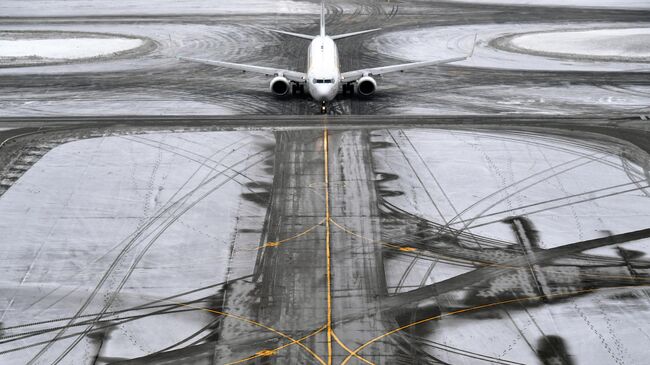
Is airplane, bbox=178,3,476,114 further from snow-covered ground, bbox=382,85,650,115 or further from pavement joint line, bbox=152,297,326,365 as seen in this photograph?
pavement joint line, bbox=152,297,326,365

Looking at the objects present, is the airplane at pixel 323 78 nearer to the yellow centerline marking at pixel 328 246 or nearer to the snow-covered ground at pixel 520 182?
the yellow centerline marking at pixel 328 246

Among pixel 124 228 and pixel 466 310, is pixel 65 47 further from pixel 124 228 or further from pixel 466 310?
pixel 466 310

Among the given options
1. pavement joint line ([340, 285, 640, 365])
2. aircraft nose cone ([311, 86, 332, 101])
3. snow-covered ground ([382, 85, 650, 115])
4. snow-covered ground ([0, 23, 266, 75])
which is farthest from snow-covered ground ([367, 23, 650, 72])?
pavement joint line ([340, 285, 640, 365])

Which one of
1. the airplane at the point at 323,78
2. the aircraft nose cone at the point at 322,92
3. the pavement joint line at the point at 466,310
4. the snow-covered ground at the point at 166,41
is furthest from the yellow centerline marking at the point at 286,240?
the snow-covered ground at the point at 166,41

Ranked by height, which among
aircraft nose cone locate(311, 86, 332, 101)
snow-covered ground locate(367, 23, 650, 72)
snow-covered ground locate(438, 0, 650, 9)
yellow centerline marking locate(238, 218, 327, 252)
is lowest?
yellow centerline marking locate(238, 218, 327, 252)

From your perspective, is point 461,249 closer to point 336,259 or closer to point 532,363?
point 336,259

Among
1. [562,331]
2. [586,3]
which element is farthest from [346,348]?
[586,3]
